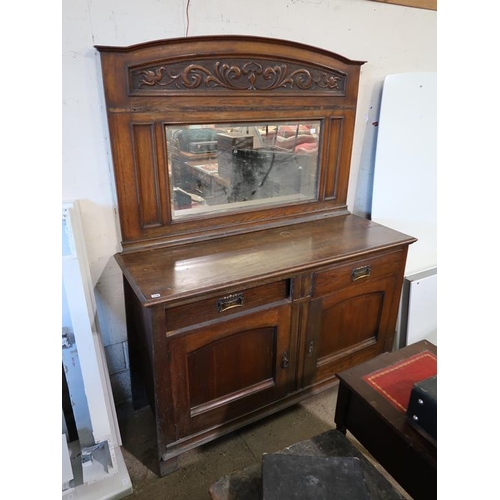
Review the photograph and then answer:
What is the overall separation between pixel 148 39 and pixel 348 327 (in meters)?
1.53

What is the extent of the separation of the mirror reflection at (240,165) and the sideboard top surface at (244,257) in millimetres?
174

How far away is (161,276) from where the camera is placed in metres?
1.44

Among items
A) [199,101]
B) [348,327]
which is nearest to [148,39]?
[199,101]

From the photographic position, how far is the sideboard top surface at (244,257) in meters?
1.38

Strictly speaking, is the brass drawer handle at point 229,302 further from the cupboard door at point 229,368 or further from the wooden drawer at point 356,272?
the wooden drawer at point 356,272

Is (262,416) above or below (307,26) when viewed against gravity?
below

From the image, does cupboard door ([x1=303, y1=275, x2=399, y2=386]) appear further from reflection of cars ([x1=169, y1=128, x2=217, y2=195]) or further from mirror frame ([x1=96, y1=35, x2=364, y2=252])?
reflection of cars ([x1=169, y1=128, x2=217, y2=195])

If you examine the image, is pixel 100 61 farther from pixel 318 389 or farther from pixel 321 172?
pixel 318 389

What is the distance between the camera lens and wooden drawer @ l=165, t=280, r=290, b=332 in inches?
54.2

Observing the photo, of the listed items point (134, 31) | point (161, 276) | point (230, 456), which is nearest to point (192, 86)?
point (134, 31)

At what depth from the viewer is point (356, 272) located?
5.73 feet

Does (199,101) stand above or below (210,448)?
above

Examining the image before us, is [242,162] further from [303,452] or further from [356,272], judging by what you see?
[303,452]

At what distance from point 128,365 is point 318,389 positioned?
3.12ft
